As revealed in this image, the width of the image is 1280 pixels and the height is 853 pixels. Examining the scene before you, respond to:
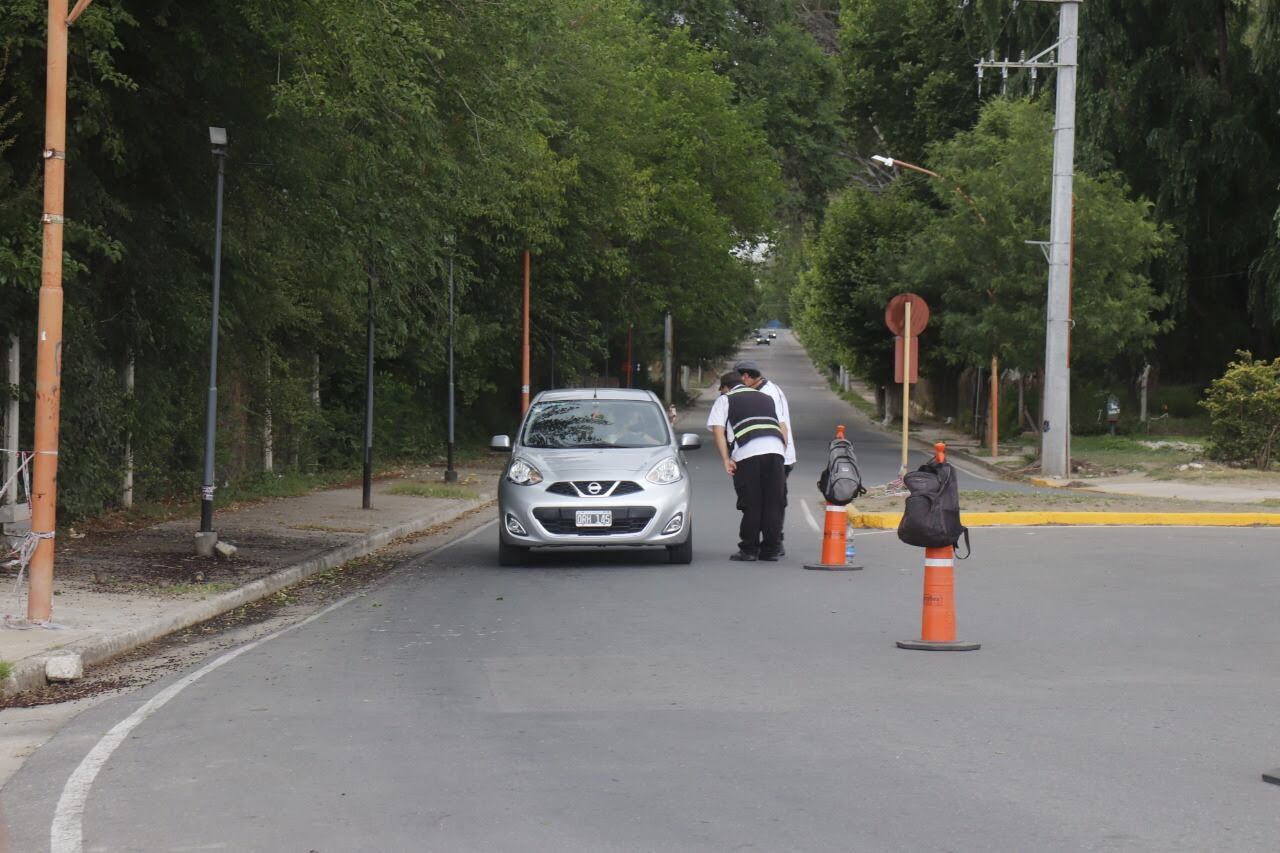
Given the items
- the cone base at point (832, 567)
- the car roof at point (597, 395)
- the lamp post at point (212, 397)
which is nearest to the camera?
the cone base at point (832, 567)

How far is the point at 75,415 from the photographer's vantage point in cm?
1802

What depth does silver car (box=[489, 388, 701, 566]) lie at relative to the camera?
49.0 feet

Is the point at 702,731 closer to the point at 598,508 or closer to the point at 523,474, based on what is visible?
the point at 598,508

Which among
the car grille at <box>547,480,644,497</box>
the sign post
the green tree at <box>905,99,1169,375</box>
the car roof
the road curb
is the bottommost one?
the road curb

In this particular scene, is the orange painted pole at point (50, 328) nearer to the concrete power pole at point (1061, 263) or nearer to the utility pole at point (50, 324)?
the utility pole at point (50, 324)

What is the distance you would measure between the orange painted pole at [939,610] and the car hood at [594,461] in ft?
17.1

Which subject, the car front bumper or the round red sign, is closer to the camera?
the car front bumper

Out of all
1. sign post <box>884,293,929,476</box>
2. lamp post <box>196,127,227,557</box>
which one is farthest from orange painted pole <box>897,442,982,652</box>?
sign post <box>884,293,929,476</box>

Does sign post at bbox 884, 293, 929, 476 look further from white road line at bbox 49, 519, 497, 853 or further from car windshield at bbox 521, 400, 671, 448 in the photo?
white road line at bbox 49, 519, 497, 853

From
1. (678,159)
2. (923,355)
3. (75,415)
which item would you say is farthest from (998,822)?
(923,355)

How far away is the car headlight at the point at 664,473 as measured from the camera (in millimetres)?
15156

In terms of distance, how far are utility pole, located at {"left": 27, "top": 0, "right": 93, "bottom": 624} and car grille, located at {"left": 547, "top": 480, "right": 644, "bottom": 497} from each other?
16.5 feet

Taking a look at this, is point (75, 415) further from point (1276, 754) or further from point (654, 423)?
point (1276, 754)

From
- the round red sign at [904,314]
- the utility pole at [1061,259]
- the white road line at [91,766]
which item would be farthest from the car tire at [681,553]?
the utility pole at [1061,259]
